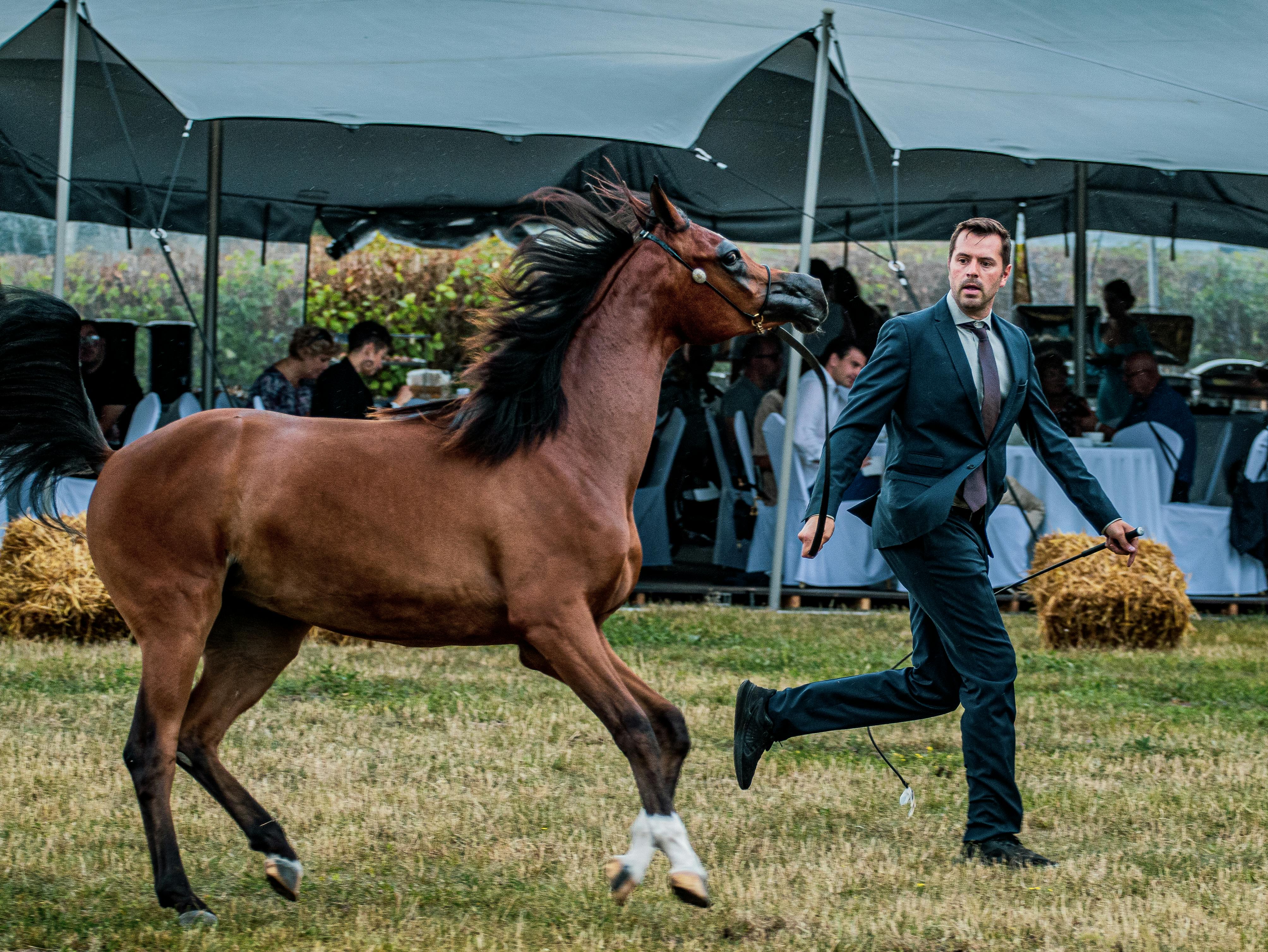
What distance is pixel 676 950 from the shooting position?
3.54 meters

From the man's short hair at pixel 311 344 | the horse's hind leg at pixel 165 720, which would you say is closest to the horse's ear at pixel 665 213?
the horse's hind leg at pixel 165 720

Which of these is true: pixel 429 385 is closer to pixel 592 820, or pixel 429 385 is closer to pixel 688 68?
pixel 688 68

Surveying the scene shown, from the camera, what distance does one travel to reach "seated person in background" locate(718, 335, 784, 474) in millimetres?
11109

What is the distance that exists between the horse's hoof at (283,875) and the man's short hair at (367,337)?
5.63 metres

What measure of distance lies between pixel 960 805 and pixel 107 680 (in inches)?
161

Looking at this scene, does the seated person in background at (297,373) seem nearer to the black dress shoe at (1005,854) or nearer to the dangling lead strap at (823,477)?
the dangling lead strap at (823,477)

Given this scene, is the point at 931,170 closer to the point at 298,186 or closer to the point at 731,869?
the point at 298,186

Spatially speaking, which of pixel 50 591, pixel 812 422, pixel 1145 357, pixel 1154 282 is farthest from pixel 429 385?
pixel 1154 282

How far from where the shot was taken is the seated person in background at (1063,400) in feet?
35.9

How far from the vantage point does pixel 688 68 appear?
10.0m

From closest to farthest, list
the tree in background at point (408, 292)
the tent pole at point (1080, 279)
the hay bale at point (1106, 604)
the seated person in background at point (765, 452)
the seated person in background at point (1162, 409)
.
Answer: the hay bale at point (1106, 604) → the seated person in background at point (765, 452) → the seated person in background at point (1162, 409) → the tent pole at point (1080, 279) → the tree in background at point (408, 292)

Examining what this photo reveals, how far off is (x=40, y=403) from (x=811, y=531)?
2.29m

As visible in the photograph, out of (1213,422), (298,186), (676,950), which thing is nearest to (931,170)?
(1213,422)

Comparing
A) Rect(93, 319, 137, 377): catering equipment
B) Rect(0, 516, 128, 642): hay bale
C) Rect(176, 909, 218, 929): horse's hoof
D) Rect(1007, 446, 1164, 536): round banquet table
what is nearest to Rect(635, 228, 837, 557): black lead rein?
Rect(176, 909, 218, 929): horse's hoof
